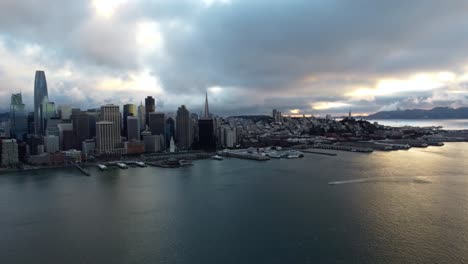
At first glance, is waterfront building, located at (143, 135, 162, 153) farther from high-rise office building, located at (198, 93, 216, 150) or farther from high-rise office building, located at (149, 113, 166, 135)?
high-rise office building, located at (149, 113, 166, 135)

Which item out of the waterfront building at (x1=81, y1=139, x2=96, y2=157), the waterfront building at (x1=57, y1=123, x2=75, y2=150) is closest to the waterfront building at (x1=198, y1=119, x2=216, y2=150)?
the waterfront building at (x1=81, y1=139, x2=96, y2=157)

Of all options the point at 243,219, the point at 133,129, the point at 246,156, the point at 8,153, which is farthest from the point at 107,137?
the point at 243,219

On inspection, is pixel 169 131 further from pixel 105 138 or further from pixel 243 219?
pixel 243 219

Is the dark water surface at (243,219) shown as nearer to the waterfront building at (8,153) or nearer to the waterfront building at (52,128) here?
the waterfront building at (8,153)

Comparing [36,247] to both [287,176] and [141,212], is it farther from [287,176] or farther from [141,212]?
[287,176]

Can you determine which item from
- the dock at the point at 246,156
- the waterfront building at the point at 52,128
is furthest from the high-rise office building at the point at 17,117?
the dock at the point at 246,156
